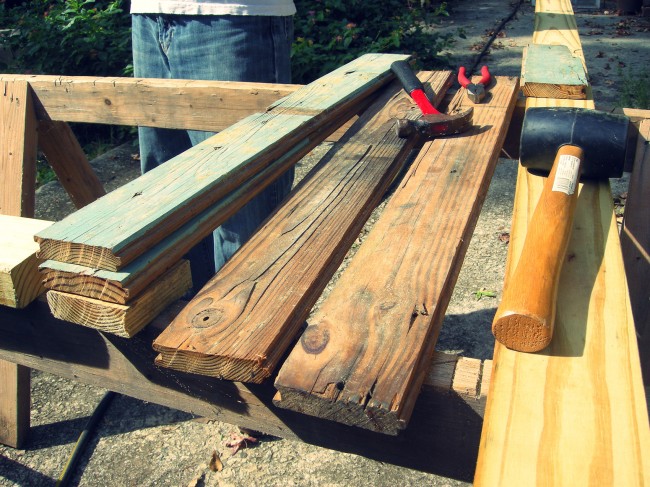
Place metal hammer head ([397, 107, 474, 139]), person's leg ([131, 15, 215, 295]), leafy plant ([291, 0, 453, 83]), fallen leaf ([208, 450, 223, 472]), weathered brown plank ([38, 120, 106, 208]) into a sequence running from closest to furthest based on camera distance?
metal hammer head ([397, 107, 474, 139]) < person's leg ([131, 15, 215, 295]) < fallen leaf ([208, 450, 223, 472]) < weathered brown plank ([38, 120, 106, 208]) < leafy plant ([291, 0, 453, 83])

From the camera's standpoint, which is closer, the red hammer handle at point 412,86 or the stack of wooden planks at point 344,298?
the stack of wooden planks at point 344,298

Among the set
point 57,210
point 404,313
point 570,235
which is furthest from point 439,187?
point 57,210

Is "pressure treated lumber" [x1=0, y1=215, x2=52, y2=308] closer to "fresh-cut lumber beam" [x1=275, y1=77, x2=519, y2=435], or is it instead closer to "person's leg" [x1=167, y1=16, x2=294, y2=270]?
"fresh-cut lumber beam" [x1=275, y1=77, x2=519, y2=435]

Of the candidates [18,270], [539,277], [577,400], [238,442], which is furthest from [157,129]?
[577,400]

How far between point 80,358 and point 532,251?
37.1 inches

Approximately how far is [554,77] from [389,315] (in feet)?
5.01

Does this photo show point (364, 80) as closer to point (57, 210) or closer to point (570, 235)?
point (570, 235)

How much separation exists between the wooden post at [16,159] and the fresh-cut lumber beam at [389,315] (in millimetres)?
1581

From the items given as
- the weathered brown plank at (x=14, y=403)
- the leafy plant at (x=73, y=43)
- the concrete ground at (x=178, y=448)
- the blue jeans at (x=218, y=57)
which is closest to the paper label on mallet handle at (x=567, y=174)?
the blue jeans at (x=218, y=57)

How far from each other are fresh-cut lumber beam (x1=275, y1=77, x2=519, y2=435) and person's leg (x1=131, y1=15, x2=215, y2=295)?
1.30 m

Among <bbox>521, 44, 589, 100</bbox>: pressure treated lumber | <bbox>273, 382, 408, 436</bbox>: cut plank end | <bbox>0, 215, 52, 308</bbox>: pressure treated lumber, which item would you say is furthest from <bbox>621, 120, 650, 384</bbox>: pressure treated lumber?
<bbox>0, 215, 52, 308</bbox>: pressure treated lumber

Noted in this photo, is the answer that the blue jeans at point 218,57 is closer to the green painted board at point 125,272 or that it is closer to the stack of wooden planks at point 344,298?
the stack of wooden planks at point 344,298

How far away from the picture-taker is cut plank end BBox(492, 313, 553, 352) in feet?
3.36

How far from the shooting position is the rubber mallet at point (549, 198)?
1041 millimetres
